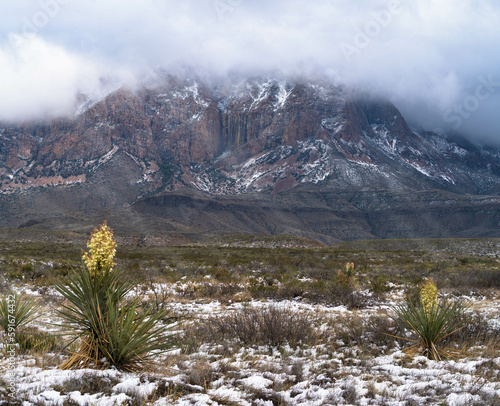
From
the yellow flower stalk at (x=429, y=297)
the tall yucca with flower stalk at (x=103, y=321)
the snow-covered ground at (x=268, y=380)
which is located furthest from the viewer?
the yellow flower stalk at (x=429, y=297)

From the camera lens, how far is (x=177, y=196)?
423 feet

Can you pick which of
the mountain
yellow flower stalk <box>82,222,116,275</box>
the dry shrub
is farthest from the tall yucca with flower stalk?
the mountain

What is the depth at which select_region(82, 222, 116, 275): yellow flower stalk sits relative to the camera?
3945 mm

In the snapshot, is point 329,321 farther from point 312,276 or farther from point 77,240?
point 77,240

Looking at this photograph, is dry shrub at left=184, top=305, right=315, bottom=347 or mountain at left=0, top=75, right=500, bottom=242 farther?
mountain at left=0, top=75, right=500, bottom=242

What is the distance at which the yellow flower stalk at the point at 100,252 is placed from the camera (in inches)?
155

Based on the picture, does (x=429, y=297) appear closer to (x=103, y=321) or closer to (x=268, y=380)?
(x=268, y=380)

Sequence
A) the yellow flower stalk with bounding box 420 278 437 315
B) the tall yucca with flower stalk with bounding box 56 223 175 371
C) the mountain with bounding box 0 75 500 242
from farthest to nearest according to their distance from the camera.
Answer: the mountain with bounding box 0 75 500 242 → the yellow flower stalk with bounding box 420 278 437 315 → the tall yucca with flower stalk with bounding box 56 223 175 371

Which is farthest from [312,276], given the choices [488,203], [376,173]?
[376,173]

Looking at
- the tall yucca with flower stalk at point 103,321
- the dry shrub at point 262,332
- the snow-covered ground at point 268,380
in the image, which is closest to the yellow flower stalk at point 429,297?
the snow-covered ground at point 268,380

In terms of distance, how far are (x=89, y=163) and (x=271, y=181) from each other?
346ft

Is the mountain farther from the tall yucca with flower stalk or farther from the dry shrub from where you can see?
the tall yucca with flower stalk

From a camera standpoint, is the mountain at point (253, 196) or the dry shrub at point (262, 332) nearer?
the dry shrub at point (262, 332)

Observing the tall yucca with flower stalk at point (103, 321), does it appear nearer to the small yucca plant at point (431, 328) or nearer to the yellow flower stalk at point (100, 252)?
the yellow flower stalk at point (100, 252)
